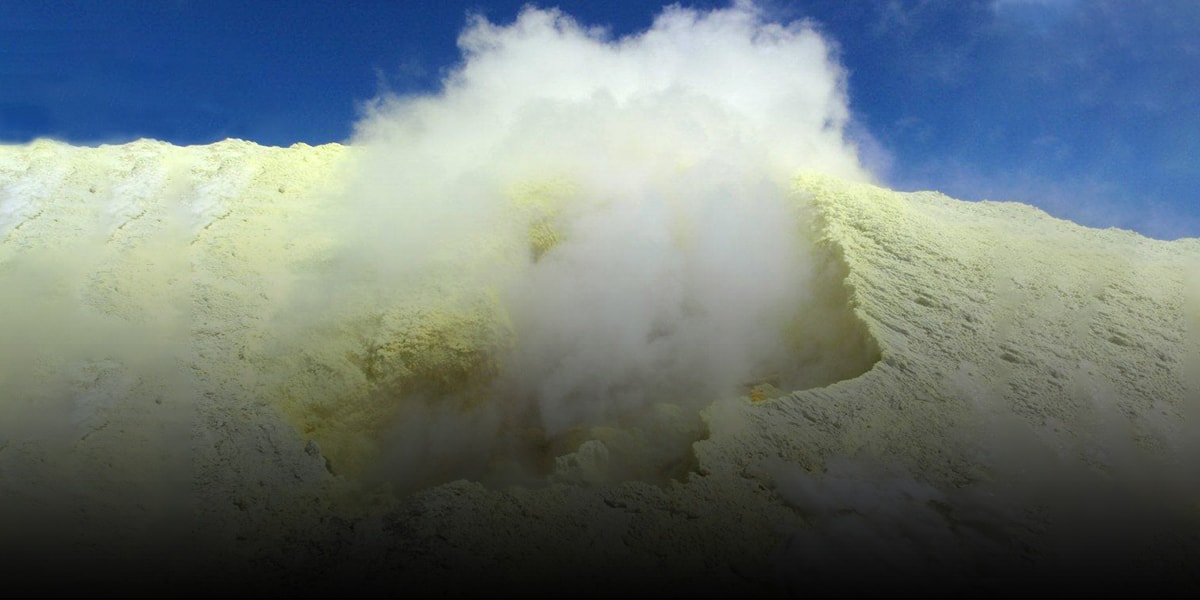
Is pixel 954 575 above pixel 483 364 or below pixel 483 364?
below

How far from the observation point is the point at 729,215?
8.89 meters

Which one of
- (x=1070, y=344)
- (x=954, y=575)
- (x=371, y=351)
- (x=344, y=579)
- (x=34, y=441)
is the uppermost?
(x=1070, y=344)

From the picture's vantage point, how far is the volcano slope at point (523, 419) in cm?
387

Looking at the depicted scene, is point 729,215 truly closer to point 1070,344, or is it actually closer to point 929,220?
point 929,220

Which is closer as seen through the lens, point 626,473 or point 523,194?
point 626,473

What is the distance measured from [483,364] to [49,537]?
3.90 meters

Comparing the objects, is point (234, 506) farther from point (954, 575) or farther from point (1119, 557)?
point (1119, 557)

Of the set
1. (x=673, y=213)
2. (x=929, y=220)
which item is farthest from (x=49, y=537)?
(x=929, y=220)

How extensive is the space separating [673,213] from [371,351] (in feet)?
14.8

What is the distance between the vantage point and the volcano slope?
12.7 feet

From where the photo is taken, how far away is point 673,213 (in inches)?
362

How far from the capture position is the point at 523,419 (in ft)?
24.7

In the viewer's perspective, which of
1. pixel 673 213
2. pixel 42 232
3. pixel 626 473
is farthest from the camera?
pixel 673 213

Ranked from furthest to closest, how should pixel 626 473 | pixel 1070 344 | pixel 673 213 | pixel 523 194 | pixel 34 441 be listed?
pixel 673 213, pixel 523 194, pixel 1070 344, pixel 626 473, pixel 34 441
